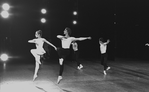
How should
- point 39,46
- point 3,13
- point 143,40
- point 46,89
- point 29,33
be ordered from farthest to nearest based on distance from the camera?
point 143,40 < point 29,33 < point 3,13 < point 39,46 < point 46,89

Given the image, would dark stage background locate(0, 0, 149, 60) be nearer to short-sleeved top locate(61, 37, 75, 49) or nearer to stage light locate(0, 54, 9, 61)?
stage light locate(0, 54, 9, 61)

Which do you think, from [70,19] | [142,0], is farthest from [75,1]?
[142,0]

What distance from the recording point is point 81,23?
1627 cm

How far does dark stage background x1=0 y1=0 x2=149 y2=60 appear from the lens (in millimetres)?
14453

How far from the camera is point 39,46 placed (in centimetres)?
709

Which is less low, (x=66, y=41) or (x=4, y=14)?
(x=4, y=14)

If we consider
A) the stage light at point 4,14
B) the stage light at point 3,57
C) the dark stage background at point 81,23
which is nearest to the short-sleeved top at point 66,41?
the dark stage background at point 81,23

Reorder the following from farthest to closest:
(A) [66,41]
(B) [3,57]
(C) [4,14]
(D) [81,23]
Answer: (D) [81,23] < (B) [3,57] < (C) [4,14] < (A) [66,41]

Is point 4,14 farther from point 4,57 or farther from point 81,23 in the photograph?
point 81,23

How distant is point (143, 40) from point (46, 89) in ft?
45.3

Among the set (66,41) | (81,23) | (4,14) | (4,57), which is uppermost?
(4,14)

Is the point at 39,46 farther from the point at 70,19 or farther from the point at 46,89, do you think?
the point at 70,19

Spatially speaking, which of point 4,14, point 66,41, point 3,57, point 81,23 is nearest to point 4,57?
point 3,57

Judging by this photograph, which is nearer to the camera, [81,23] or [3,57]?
[3,57]
